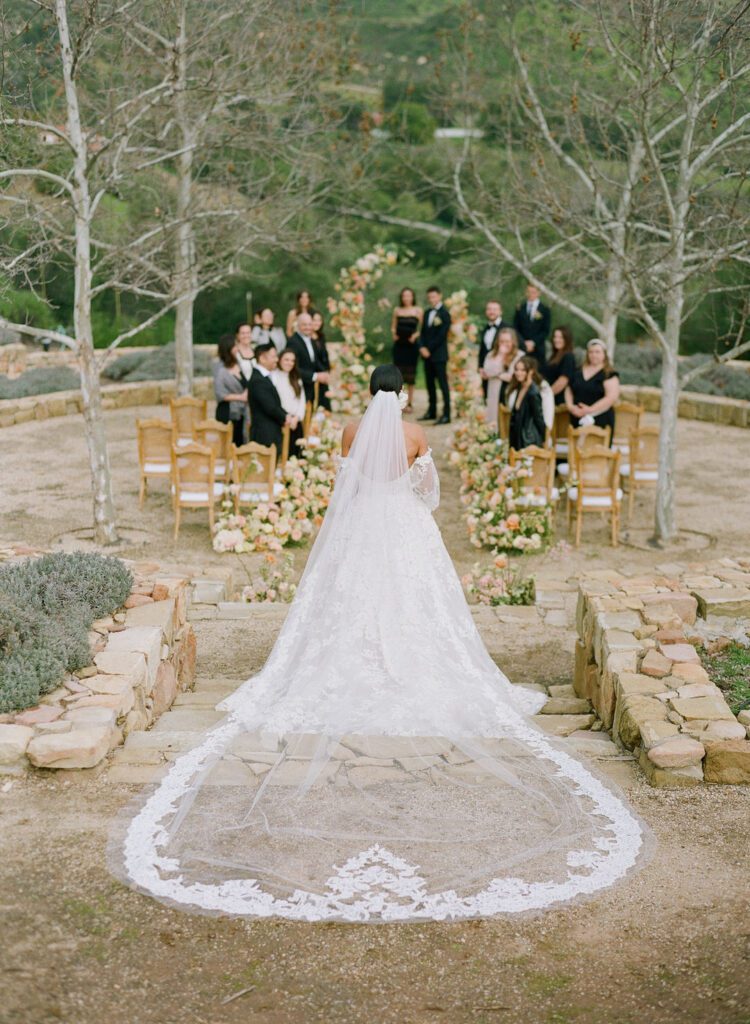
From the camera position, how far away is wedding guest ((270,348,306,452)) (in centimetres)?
1165

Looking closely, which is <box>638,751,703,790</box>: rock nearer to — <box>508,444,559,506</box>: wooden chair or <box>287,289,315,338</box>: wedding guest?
<box>508,444,559,506</box>: wooden chair

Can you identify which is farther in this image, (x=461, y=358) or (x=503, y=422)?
(x=461, y=358)

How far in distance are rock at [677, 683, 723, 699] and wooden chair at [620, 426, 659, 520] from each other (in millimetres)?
6269

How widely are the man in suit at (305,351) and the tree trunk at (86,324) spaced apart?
3.74 meters

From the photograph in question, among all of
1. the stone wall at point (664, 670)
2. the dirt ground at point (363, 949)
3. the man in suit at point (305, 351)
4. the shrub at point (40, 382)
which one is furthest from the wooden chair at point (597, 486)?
the shrub at point (40, 382)

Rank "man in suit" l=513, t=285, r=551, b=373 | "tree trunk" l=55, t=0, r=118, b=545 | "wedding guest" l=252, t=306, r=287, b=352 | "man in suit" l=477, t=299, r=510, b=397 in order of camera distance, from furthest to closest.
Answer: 1. "man in suit" l=513, t=285, r=551, b=373
2. "wedding guest" l=252, t=306, r=287, b=352
3. "man in suit" l=477, t=299, r=510, b=397
4. "tree trunk" l=55, t=0, r=118, b=545

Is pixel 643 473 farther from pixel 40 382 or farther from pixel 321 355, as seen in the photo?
pixel 40 382

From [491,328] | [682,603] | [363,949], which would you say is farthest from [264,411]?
[363,949]

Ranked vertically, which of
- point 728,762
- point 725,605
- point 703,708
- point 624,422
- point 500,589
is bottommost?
point 500,589

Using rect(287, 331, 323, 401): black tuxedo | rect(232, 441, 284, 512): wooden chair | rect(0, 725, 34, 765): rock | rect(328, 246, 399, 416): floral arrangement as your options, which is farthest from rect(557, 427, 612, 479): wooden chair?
rect(0, 725, 34, 765): rock

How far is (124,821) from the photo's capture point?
14.9ft

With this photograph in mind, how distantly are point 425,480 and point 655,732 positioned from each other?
188cm

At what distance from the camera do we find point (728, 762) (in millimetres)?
5027

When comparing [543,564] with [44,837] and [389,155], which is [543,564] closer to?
[44,837]
